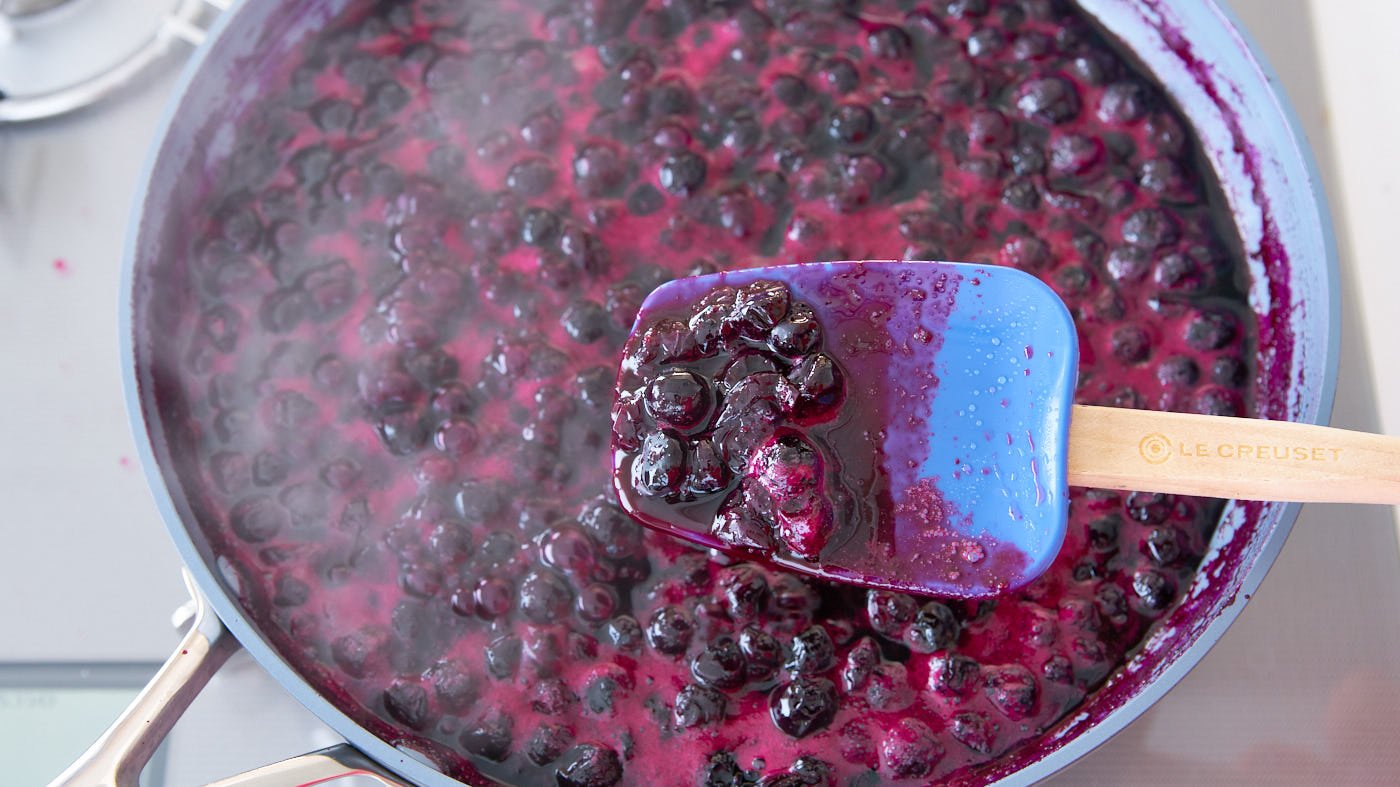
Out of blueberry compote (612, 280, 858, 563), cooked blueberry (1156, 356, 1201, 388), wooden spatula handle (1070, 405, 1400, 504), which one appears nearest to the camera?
wooden spatula handle (1070, 405, 1400, 504)

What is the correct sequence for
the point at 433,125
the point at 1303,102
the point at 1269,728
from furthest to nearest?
1. the point at 1303,102
2. the point at 433,125
3. the point at 1269,728


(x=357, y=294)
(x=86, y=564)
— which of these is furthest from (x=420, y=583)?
(x=86, y=564)

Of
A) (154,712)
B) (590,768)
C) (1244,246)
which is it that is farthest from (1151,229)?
(154,712)

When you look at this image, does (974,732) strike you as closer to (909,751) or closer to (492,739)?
(909,751)

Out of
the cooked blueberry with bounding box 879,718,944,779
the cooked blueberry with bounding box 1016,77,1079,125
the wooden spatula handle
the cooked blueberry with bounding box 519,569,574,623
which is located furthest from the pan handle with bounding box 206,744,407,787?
the cooked blueberry with bounding box 1016,77,1079,125

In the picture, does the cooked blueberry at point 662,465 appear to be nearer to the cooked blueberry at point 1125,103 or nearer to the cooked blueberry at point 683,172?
the cooked blueberry at point 683,172

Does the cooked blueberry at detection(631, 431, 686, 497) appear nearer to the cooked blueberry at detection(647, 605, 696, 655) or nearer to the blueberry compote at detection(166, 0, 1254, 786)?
the blueberry compote at detection(166, 0, 1254, 786)

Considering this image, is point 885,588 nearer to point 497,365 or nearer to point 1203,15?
point 497,365

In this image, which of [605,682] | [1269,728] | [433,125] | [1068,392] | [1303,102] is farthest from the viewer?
[1303,102]
